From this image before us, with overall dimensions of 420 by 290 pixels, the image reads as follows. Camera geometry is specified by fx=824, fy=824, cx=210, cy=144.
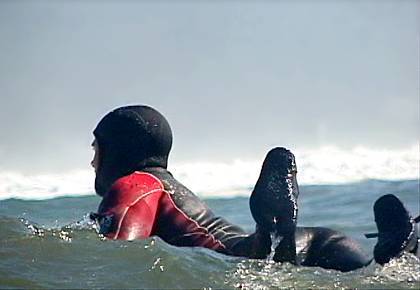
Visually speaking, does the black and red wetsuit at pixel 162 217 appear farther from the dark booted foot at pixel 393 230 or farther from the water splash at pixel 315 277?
the dark booted foot at pixel 393 230

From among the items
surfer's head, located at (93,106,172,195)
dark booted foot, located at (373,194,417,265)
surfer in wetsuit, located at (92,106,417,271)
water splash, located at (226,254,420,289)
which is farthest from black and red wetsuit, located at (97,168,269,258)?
dark booted foot, located at (373,194,417,265)

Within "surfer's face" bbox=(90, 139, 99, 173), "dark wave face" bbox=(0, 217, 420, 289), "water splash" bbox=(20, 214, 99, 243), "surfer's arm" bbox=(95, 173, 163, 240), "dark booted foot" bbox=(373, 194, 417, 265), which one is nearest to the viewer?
"dark wave face" bbox=(0, 217, 420, 289)

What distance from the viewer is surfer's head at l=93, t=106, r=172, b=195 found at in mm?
5703

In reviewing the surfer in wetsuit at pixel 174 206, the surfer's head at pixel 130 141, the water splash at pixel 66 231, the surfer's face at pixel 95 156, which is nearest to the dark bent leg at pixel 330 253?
the surfer in wetsuit at pixel 174 206

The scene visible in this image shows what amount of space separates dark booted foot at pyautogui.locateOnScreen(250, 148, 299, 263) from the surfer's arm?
85 centimetres

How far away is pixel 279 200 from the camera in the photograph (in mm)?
4531

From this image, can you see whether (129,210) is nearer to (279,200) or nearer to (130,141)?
(130,141)

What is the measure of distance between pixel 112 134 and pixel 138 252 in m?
1.15

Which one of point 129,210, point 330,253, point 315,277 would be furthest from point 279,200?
point 129,210

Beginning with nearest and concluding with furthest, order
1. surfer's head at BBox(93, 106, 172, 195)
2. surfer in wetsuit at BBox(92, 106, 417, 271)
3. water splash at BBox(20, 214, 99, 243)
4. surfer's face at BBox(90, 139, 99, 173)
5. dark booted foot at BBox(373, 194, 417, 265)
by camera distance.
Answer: surfer in wetsuit at BBox(92, 106, 417, 271) → dark booted foot at BBox(373, 194, 417, 265) → water splash at BBox(20, 214, 99, 243) → surfer's head at BBox(93, 106, 172, 195) → surfer's face at BBox(90, 139, 99, 173)

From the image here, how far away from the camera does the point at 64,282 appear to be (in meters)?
4.36

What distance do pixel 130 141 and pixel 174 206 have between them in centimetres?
61

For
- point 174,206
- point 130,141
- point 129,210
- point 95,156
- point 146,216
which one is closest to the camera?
point 129,210

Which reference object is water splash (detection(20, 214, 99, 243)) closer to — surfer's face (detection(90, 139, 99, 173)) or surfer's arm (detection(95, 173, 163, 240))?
surfer's arm (detection(95, 173, 163, 240))
